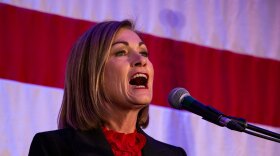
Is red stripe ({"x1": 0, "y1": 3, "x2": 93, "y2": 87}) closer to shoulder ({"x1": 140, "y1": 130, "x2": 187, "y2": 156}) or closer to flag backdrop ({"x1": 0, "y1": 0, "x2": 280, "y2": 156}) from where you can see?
Answer: flag backdrop ({"x1": 0, "y1": 0, "x2": 280, "y2": 156})

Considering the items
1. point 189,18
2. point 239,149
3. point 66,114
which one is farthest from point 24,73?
point 239,149

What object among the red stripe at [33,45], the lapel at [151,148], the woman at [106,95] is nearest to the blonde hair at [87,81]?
the woman at [106,95]

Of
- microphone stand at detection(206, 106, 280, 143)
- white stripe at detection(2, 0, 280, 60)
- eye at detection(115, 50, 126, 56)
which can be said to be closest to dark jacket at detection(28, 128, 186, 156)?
eye at detection(115, 50, 126, 56)

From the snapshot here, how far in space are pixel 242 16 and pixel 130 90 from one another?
1077 millimetres

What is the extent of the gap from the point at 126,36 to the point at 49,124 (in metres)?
0.53

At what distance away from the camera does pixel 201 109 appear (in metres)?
1.24

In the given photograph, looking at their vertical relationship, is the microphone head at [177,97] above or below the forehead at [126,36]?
below

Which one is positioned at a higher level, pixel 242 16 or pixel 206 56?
pixel 242 16

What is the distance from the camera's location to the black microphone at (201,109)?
119cm

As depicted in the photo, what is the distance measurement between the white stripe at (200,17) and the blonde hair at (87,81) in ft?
1.60

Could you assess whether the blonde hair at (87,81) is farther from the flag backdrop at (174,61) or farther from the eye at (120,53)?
the flag backdrop at (174,61)

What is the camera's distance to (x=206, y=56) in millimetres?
2314

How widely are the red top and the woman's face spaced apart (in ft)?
0.28

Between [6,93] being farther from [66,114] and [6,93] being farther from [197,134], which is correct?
[197,134]
